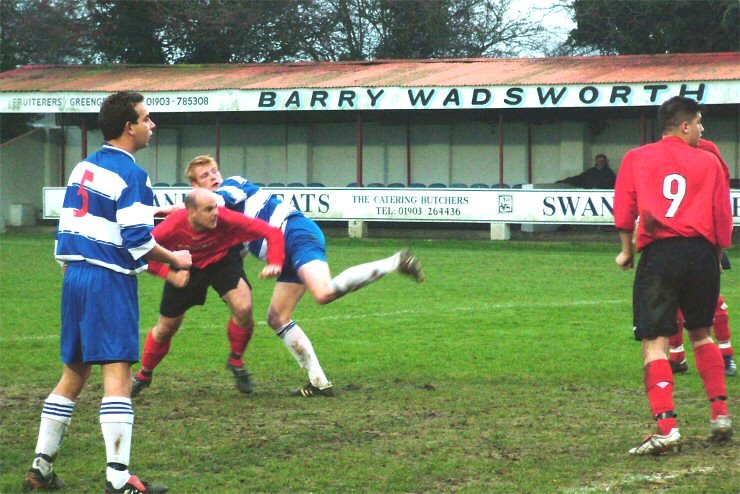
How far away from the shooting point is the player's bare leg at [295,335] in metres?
8.61

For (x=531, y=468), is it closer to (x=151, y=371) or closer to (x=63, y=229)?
(x=63, y=229)

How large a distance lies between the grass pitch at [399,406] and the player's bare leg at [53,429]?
5.9 inches

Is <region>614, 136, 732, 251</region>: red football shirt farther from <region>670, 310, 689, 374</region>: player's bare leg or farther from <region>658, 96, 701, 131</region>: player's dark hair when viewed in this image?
<region>670, 310, 689, 374</region>: player's bare leg

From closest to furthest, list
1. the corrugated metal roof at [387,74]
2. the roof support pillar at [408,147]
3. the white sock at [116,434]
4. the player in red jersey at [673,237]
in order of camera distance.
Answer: the white sock at [116,434] → the player in red jersey at [673,237] → the corrugated metal roof at [387,74] → the roof support pillar at [408,147]

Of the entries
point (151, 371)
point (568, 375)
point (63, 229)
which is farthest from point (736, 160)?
point (63, 229)

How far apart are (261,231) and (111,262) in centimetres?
193

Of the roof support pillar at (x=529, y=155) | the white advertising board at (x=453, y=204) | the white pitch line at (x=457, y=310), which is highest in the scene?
the roof support pillar at (x=529, y=155)

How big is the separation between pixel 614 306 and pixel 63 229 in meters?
9.64

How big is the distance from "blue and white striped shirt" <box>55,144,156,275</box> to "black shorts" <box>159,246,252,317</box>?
286 centimetres

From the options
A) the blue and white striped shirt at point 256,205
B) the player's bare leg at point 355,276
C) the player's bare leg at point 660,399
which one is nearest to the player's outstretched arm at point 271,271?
the player's bare leg at point 355,276

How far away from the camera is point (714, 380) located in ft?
22.7

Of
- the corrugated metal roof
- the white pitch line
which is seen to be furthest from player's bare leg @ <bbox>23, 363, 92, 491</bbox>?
the corrugated metal roof

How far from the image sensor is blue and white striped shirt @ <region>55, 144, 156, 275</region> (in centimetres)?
570

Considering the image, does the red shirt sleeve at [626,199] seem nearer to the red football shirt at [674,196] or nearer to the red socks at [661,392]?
the red football shirt at [674,196]
